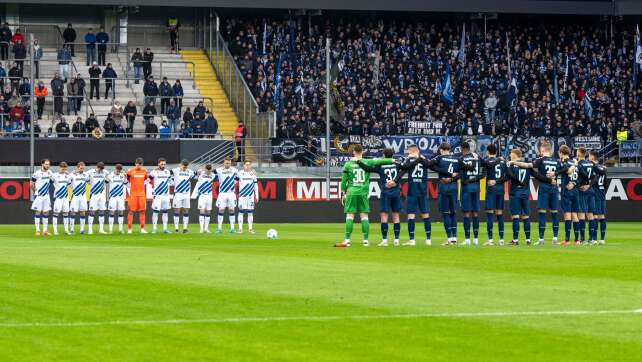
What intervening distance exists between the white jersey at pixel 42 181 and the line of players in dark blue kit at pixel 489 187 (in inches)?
509

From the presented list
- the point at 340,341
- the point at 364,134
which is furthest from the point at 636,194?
the point at 340,341

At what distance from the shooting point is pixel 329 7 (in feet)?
227

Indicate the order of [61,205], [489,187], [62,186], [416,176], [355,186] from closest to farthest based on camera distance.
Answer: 1. [355,186]
2. [416,176]
3. [489,187]
4. [61,205]
5. [62,186]

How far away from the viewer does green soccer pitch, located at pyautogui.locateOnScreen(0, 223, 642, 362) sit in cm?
1266

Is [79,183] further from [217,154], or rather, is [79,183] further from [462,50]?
[462,50]

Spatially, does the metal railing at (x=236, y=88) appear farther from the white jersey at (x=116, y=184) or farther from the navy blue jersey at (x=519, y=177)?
the navy blue jersey at (x=519, y=177)

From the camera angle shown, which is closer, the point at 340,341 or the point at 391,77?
the point at 340,341

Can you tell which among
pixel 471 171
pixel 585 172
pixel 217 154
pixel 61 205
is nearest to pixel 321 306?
pixel 471 171

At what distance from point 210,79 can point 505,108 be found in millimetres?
15080

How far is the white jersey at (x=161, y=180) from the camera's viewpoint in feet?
138

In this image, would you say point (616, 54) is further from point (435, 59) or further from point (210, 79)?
point (210, 79)

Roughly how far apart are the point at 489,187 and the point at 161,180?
1447 cm

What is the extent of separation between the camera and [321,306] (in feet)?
53.2

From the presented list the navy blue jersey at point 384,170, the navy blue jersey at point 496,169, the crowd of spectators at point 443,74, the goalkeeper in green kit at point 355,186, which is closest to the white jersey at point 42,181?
the goalkeeper in green kit at point 355,186
